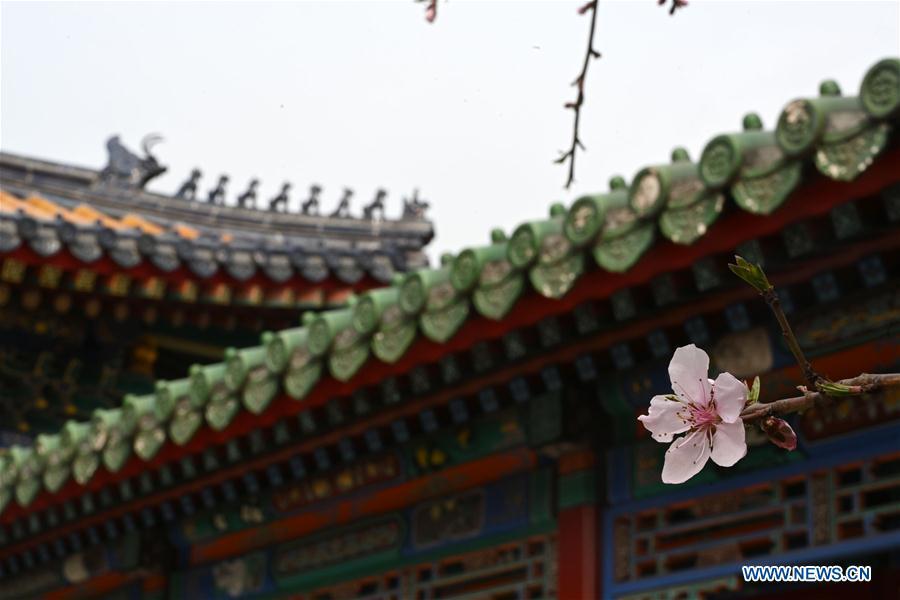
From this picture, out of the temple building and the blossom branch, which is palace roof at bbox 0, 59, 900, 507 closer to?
the temple building

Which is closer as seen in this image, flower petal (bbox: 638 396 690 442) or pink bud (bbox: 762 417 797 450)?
pink bud (bbox: 762 417 797 450)

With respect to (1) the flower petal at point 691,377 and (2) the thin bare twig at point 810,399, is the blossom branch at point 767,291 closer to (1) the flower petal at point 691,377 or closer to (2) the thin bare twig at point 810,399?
(2) the thin bare twig at point 810,399

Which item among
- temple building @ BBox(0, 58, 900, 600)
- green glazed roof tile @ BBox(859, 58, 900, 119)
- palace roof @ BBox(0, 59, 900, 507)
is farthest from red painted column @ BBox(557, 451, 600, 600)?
green glazed roof tile @ BBox(859, 58, 900, 119)

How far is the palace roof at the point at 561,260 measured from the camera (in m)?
4.50

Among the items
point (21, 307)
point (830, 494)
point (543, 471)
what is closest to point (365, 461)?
point (543, 471)

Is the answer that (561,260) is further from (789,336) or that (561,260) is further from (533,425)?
(789,336)

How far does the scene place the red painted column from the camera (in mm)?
5970

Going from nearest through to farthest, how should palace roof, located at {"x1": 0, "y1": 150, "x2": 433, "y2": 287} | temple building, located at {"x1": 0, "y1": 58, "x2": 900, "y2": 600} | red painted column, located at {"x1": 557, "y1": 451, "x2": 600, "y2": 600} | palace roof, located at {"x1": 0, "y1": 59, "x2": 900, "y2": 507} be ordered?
palace roof, located at {"x1": 0, "y1": 59, "x2": 900, "y2": 507}, temple building, located at {"x1": 0, "y1": 58, "x2": 900, "y2": 600}, red painted column, located at {"x1": 557, "y1": 451, "x2": 600, "y2": 600}, palace roof, located at {"x1": 0, "y1": 150, "x2": 433, "y2": 287}

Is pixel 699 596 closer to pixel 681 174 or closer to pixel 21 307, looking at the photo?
pixel 681 174

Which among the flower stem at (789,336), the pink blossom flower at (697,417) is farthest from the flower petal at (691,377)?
the flower stem at (789,336)

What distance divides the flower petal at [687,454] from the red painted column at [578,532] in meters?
4.24

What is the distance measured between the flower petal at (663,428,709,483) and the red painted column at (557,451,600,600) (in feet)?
13.9

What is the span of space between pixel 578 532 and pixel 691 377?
4345 mm

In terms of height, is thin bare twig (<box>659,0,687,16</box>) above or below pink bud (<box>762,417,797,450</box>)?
above
